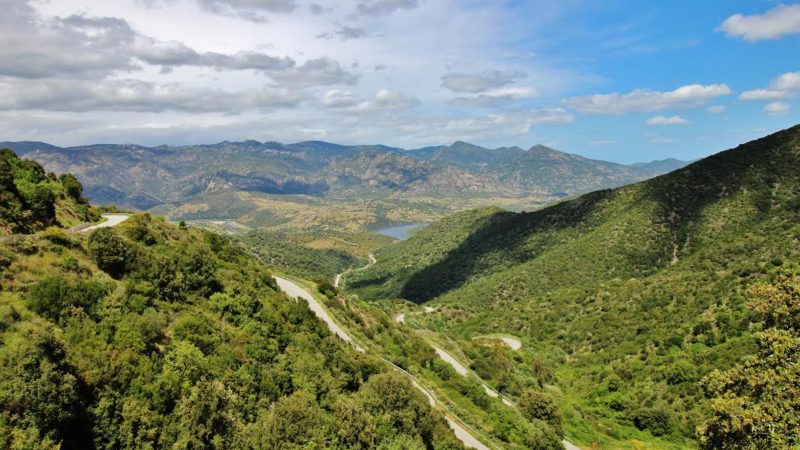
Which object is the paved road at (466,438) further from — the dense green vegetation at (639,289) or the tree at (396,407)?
the dense green vegetation at (639,289)

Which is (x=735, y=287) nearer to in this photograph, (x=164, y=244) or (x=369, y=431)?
(x=369, y=431)

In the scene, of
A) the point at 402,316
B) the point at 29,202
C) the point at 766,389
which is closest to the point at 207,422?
the point at 766,389

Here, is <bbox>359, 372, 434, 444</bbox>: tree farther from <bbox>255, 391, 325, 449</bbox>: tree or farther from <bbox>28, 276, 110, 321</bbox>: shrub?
<bbox>28, 276, 110, 321</bbox>: shrub

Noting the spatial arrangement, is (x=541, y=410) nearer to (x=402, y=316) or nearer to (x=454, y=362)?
(x=454, y=362)

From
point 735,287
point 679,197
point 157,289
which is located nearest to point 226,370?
point 157,289

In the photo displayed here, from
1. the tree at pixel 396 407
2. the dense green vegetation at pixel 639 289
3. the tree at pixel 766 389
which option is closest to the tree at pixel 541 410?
the dense green vegetation at pixel 639 289

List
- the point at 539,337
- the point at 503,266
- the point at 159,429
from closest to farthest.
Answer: the point at 159,429
the point at 539,337
the point at 503,266
